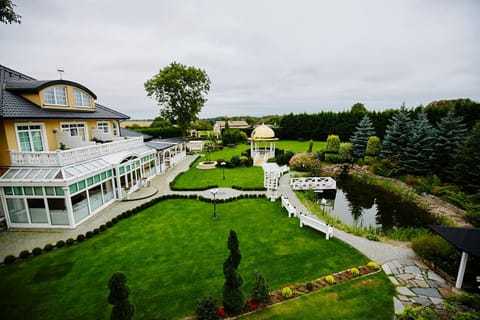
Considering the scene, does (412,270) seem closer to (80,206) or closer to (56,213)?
(80,206)

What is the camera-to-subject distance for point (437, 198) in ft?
Answer: 51.7

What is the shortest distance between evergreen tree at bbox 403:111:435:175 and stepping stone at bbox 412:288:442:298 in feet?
51.3

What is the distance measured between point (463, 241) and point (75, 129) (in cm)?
2169

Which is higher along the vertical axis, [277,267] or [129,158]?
[129,158]

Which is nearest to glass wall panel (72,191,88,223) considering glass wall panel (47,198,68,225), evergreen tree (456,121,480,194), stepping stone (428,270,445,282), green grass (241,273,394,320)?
glass wall panel (47,198,68,225)

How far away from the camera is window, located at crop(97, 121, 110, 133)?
1938cm

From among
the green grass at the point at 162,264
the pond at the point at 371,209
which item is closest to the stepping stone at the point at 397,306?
the green grass at the point at 162,264

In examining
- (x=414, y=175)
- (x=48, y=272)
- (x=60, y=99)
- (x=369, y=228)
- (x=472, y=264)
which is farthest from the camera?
(x=414, y=175)

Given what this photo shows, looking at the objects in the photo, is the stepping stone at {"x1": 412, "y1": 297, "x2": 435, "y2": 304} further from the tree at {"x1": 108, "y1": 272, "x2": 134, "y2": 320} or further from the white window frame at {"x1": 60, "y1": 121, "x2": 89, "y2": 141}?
the white window frame at {"x1": 60, "y1": 121, "x2": 89, "y2": 141}

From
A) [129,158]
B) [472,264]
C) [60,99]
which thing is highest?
[60,99]

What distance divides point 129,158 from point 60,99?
5898 millimetres

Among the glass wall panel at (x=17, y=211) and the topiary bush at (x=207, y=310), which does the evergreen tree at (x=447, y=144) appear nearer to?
the topiary bush at (x=207, y=310)

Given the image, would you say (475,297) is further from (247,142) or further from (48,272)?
(247,142)

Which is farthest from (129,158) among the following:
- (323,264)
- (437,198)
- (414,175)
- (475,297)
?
(414,175)
